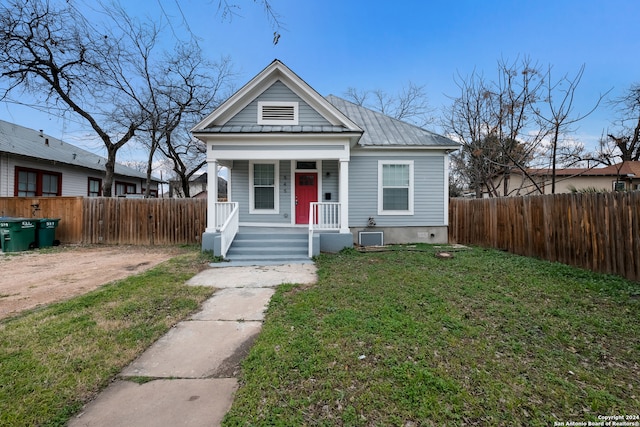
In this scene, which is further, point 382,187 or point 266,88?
point 382,187

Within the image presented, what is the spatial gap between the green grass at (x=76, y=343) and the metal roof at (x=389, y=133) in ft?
24.7

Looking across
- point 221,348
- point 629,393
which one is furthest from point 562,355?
point 221,348

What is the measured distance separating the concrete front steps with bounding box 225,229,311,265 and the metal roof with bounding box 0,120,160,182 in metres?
12.1

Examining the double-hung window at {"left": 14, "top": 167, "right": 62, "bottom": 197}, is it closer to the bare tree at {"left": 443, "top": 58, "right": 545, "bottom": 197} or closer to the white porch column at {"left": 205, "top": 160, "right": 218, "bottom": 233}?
the white porch column at {"left": 205, "top": 160, "right": 218, "bottom": 233}

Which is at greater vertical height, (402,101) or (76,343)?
(402,101)

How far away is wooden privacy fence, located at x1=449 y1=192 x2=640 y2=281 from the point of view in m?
5.22

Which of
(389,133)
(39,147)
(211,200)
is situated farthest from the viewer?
(39,147)

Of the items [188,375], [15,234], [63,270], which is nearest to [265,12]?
[188,375]

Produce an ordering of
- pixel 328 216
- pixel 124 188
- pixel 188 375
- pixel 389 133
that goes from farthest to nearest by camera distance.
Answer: pixel 124 188, pixel 389 133, pixel 328 216, pixel 188 375

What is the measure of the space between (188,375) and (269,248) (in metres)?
5.51

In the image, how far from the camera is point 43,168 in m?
14.0

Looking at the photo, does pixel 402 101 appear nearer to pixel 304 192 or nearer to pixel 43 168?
pixel 304 192

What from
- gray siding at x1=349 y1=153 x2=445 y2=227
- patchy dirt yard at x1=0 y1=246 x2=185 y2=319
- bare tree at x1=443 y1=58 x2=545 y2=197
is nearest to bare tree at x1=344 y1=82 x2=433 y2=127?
bare tree at x1=443 y1=58 x2=545 y2=197

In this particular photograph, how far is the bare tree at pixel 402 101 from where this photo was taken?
69.0ft
